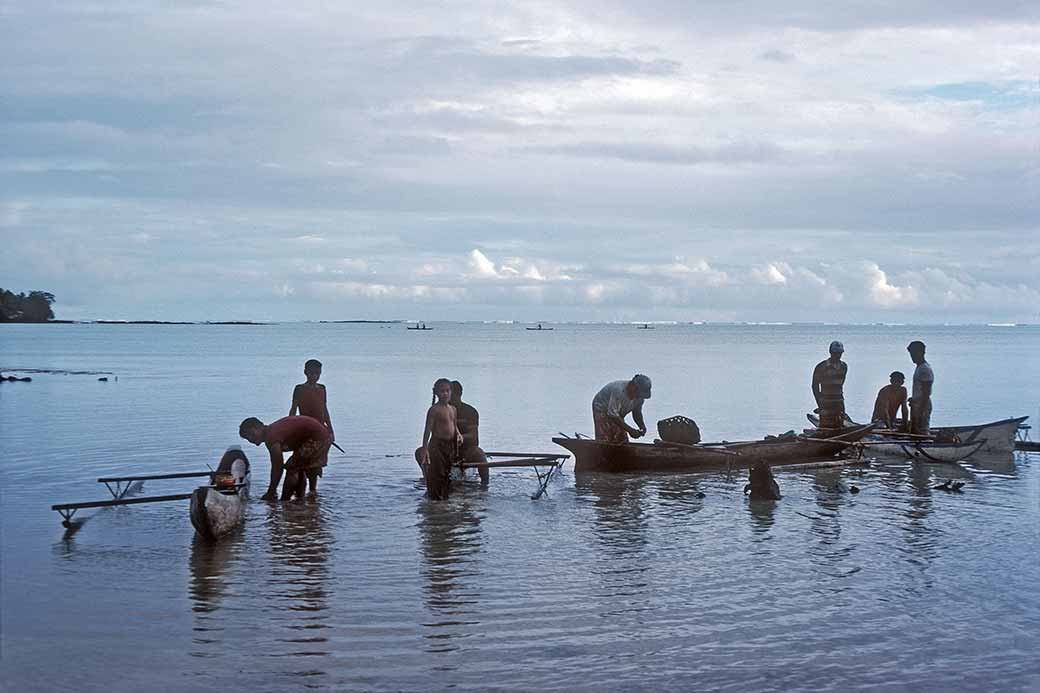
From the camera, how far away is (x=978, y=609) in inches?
406

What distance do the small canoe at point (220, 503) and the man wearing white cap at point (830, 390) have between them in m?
11.5

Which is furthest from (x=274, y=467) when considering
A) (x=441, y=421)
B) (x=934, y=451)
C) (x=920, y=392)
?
(x=934, y=451)

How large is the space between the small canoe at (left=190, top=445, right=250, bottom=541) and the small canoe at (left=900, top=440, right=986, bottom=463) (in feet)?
45.5

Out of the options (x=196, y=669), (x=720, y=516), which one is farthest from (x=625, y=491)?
(x=196, y=669)

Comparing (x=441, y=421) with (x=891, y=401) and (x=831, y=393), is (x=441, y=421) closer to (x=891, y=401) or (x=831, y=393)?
(x=831, y=393)

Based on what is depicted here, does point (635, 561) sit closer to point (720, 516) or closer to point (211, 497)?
point (720, 516)

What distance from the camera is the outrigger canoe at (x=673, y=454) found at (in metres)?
19.4

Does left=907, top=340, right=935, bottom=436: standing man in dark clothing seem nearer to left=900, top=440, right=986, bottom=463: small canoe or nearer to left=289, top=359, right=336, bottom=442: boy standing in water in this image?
left=900, top=440, right=986, bottom=463: small canoe

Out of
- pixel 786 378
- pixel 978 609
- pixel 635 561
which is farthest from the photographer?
pixel 786 378

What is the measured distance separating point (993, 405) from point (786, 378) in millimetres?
19048

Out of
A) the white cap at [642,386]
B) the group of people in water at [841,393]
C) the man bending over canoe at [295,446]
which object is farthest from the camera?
the group of people in water at [841,393]

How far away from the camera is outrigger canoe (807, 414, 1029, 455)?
74.6 ft

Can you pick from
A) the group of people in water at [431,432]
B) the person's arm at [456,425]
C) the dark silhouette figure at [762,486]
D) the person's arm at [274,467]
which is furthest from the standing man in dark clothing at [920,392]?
the person's arm at [274,467]

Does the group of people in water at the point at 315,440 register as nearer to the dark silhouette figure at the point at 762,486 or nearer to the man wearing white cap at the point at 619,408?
the man wearing white cap at the point at 619,408
